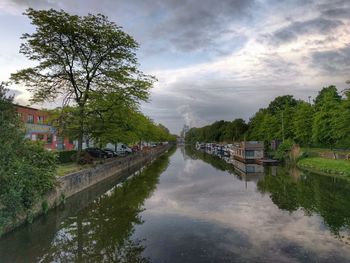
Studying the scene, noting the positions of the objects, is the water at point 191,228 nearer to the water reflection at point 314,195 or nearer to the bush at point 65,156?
the water reflection at point 314,195

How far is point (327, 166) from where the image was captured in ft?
156

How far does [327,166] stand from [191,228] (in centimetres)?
3422

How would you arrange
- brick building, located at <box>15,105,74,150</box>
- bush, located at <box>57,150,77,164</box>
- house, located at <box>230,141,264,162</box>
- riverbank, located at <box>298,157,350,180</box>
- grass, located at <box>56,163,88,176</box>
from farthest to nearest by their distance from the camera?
house, located at <box>230,141,264,162</box> → brick building, located at <box>15,105,74,150</box> → riverbank, located at <box>298,157,350,180</box> → bush, located at <box>57,150,77,164</box> → grass, located at <box>56,163,88,176</box>

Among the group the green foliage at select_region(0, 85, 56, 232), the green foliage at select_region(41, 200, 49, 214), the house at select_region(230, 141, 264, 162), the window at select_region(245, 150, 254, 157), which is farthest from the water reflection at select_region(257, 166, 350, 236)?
the window at select_region(245, 150, 254, 157)

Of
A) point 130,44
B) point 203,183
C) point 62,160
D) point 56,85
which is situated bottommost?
point 203,183

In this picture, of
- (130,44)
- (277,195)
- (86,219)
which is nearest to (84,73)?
Result: (130,44)

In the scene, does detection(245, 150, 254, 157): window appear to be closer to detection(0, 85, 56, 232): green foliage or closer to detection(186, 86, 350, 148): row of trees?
detection(186, 86, 350, 148): row of trees

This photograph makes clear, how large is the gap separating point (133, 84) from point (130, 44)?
503 cm

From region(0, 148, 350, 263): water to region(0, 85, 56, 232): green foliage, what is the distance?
171 cm

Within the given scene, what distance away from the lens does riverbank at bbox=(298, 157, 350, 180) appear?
42.9m

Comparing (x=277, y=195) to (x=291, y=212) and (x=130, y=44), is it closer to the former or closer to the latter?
(x=291, y=212)

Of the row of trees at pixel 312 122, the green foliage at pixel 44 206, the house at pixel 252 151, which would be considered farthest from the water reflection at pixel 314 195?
the house at pixel 252 151

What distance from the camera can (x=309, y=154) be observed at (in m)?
61.5

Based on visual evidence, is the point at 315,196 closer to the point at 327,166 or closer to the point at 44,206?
the point at 327,166
